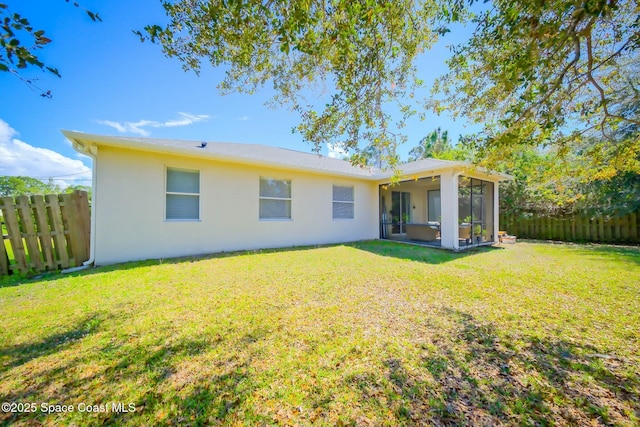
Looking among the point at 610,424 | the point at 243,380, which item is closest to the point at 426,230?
the point at 610,424

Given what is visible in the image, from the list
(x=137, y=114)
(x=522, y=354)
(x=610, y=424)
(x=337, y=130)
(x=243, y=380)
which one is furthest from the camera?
(x=137, y=114)

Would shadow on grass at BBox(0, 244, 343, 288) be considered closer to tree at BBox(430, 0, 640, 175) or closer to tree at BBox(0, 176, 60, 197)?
tree at BBox(430, 0, 640, 175)

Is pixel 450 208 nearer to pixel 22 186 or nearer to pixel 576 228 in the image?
pixel 576 228

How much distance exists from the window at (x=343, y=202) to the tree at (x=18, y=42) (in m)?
8.47

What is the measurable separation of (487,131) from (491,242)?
7784mm

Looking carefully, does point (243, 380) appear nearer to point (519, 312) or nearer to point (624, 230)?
point (519, 312)

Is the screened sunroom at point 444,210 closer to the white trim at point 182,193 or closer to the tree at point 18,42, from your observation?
the tree at point 18,42

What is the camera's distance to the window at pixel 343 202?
9.99 metres

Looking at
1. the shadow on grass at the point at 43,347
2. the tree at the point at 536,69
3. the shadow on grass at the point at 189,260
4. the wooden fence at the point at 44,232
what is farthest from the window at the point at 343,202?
the shadow on grass at the point at 43,347

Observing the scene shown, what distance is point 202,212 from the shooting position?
711 cm

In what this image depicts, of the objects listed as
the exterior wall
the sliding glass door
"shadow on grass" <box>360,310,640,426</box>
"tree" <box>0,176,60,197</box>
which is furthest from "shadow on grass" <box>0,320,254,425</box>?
"tree" <box>0,176,60,197</box>

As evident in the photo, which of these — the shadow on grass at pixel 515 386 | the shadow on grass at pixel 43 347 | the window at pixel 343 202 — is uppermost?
the window at pixel 343 202

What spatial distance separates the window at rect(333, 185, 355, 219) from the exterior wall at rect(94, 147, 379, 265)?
10.1 inches

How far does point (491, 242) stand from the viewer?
9977 millimetres
